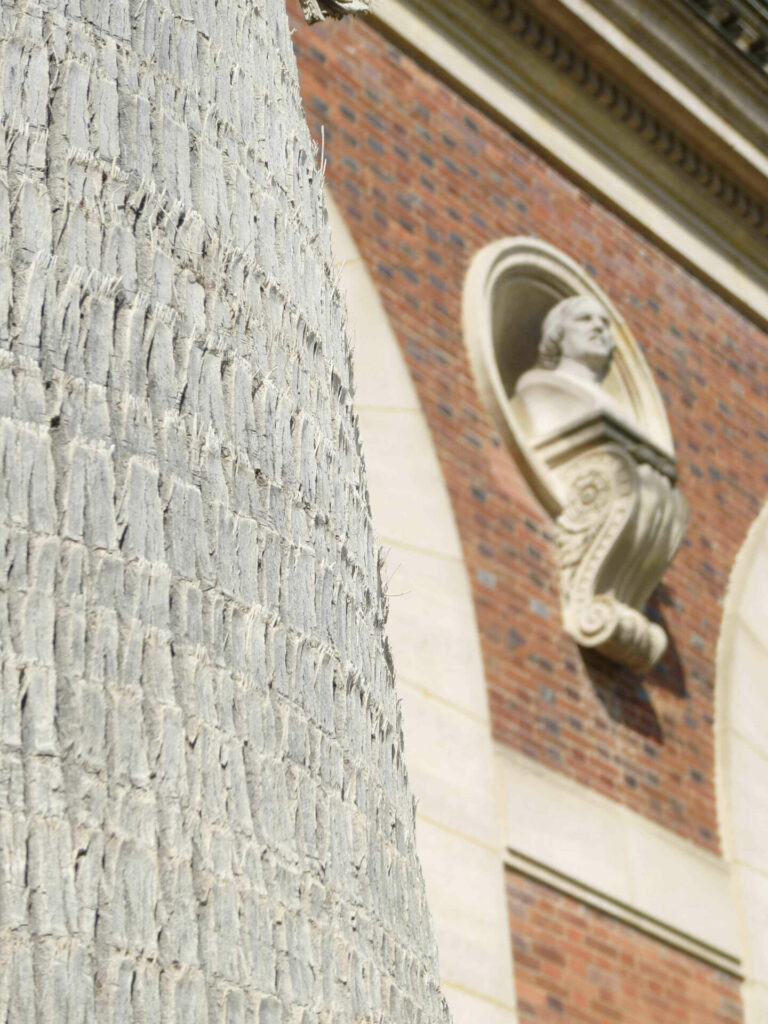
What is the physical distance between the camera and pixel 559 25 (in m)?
7.89

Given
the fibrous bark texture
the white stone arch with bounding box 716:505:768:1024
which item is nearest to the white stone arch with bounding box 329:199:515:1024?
the white stone arch with bounding box 716:505:768:1024

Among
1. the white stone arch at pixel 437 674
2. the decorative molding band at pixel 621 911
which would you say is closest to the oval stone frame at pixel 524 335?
the white stone arch at pixel 437 674

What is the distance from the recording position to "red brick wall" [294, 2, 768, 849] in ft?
20.4

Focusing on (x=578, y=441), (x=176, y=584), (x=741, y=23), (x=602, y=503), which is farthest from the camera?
(x=741, y=23)

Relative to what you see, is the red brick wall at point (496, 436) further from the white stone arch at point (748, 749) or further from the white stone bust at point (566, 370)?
the white stone bust at point (566, 370)

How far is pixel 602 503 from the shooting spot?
666 cm

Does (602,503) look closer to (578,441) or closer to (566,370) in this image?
(578,441)

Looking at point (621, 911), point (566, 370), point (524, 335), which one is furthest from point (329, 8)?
point (524, 335)

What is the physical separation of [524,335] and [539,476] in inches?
37.7

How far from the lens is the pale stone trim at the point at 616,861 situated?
575 centimetres

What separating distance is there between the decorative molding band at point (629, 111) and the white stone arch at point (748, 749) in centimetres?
178

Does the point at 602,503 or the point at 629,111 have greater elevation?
the point at 629,111

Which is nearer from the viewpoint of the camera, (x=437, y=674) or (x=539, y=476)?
(x=437, y=674)

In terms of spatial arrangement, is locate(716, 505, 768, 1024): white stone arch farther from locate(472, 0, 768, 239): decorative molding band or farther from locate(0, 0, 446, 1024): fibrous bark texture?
locate(0, 0, 446, 1024): fibrous bark texture
